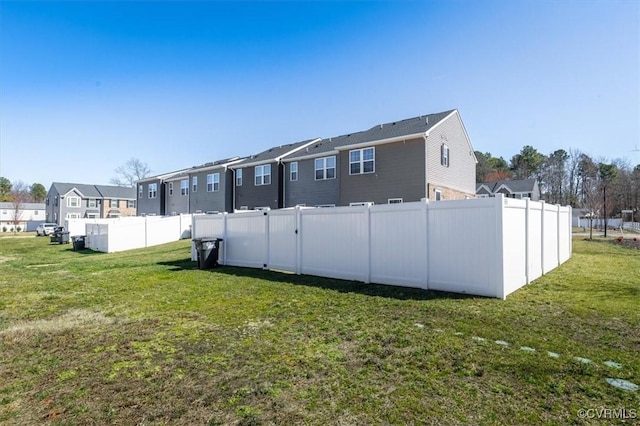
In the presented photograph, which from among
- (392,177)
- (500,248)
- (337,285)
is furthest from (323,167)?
(500,248)

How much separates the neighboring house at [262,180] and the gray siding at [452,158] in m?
9.84

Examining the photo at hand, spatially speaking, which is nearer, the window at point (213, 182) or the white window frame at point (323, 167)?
the white window frame at point (323, 167)

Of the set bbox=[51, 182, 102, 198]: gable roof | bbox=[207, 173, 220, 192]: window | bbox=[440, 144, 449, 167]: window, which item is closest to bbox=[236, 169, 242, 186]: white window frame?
bbox=[207, 173, 220, 192]: window

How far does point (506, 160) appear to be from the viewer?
6216 centimetres

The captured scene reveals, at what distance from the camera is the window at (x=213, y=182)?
2739 centimetres

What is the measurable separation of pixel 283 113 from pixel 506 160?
5588 centimetres

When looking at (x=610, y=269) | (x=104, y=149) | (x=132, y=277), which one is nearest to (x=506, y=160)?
(x=610, y=269)

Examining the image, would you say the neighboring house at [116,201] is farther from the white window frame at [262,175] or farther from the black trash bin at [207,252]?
the black trash bin at [207,252]

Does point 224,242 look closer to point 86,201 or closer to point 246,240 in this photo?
point 246,240

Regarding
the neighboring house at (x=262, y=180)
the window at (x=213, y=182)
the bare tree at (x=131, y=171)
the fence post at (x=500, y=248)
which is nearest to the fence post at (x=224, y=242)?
the fence post at (x=500, y=248)

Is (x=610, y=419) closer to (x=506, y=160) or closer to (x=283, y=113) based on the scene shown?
(x=283, y=113)

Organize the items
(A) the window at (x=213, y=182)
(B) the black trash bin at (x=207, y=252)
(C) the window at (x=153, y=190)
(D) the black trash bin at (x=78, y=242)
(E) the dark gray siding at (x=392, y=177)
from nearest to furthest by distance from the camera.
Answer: (B) the black trash bin at (x=207, y=252) → (E) the dark gray siding at (x=392, y=177) → (D) the black trash bin at (x=78, y=242) → (A) the window at (x=213, y=182) → (C) the window at (x=153, y=190)

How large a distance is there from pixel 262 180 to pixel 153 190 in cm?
1729

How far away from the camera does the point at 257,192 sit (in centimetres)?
2458
